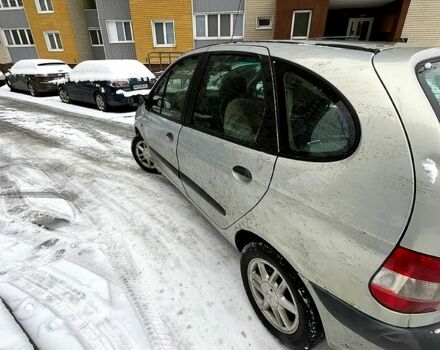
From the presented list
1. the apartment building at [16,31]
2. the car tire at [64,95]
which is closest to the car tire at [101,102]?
the car tire at [64,95]

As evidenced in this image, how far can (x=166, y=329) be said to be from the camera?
1.84 metres

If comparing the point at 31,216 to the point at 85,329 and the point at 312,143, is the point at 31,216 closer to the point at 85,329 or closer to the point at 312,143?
the point at 85,329

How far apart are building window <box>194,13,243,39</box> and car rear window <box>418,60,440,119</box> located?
1536 centimetres

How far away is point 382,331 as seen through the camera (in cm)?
111

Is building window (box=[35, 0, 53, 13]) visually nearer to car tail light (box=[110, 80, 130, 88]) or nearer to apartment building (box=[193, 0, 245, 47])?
apartment building (box=[193, 0, 245, 47])

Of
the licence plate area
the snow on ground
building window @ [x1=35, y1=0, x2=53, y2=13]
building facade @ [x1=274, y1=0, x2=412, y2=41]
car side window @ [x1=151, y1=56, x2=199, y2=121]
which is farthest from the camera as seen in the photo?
building window @ [x1=35, y1=0, x2=53, y2=13]

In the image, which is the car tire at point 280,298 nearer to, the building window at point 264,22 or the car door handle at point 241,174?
the car door handle at point 241,174

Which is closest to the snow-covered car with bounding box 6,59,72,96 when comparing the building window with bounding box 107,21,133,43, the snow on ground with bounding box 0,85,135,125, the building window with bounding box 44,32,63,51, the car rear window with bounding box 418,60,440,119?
the snow on ground with bounding box 0,85,135,125

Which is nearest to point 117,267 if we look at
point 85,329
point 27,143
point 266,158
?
point 85,329

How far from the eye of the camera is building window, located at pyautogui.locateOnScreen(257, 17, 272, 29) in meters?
14.3

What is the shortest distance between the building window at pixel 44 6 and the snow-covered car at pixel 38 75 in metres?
9.22

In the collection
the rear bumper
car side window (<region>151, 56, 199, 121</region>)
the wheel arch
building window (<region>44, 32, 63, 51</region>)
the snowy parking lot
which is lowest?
the snowy parking lot

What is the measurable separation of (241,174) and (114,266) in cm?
153

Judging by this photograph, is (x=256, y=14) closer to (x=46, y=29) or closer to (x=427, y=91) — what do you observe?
(x=46, y=29)
